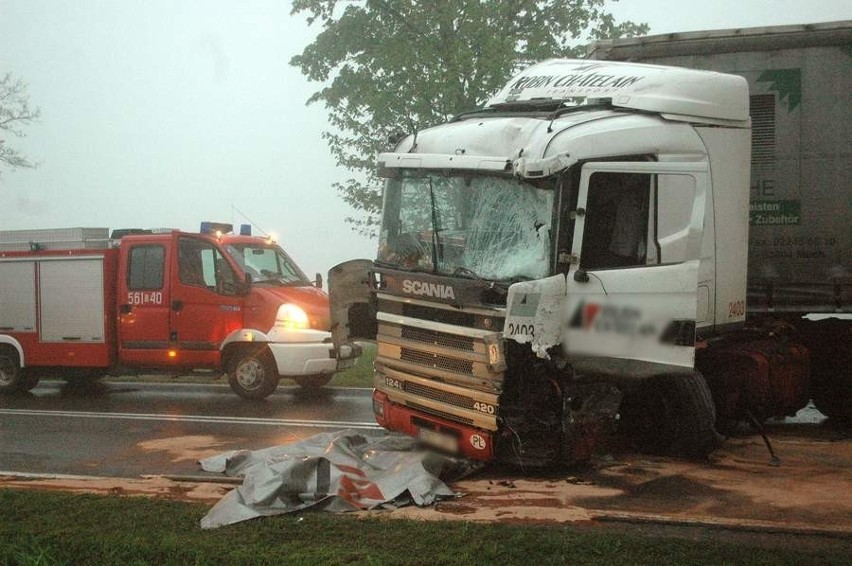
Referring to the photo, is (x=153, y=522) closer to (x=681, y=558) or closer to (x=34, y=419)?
(x=681, y=558)

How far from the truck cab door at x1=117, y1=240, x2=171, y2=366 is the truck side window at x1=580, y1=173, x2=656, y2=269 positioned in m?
7.65

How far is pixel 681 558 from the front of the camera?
5.73 m

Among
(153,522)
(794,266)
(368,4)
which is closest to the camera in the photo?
(153,522)

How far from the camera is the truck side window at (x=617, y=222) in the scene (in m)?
7.78

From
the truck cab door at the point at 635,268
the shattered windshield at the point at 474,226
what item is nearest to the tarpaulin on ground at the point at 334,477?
the truck cab door at the point at 635,268

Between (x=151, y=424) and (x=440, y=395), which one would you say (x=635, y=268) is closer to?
(x=440, y=395)

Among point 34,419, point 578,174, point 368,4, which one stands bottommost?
point 34,419

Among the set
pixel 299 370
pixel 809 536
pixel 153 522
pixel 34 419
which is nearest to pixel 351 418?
pixel 299 370

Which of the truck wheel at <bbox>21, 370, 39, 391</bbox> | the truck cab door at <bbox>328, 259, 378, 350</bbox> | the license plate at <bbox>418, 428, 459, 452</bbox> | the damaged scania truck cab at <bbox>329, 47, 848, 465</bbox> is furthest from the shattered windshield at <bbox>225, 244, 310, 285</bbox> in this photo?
the license plate at <bbox>418, 428, 459, 452</bbox>

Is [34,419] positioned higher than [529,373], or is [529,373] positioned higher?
[529,373]

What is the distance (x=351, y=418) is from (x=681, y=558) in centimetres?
652

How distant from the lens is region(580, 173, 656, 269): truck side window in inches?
306

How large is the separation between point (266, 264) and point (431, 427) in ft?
20.8

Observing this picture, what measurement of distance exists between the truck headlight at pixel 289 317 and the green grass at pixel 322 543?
6101 millimetres
